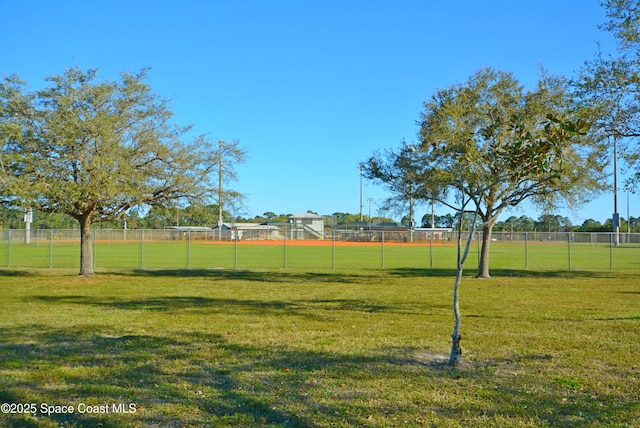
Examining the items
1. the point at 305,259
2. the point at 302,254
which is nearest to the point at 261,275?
the point at 305,259

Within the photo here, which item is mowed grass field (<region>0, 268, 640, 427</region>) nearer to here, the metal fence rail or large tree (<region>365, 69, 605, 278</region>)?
large tree (<region>365, 69, 605, 278</region>)

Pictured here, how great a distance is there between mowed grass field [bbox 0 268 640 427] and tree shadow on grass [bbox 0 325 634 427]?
0.03 meters

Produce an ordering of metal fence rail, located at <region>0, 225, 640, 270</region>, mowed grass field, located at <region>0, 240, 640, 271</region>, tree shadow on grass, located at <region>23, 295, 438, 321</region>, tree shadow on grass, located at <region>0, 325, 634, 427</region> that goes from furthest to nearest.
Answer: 1. metal fence rail, located at <region>0, 225, 640, 270</region>
2. mowed grass field, located at <region>0, 240, 640, 271</region>
3. tree shadow on grass, located at <region>23, 295, 438, 321</region>
4. tree shadow on grass, located at <region>0, 325, 634, 427</region>

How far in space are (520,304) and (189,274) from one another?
644 inches

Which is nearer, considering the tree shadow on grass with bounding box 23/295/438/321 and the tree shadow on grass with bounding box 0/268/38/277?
the tree shadow on grass with bounding box 23/295/438/321

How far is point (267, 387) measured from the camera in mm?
6828

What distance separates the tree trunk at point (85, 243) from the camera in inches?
901

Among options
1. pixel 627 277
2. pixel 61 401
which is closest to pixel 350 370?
pixel 61 401

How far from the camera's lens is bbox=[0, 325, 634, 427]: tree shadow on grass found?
5742 mm

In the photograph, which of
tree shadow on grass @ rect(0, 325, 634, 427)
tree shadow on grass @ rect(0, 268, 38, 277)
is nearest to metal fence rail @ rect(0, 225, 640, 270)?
tree shadow on grass @ rect(0, 268, 38, 277)

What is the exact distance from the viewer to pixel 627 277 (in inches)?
1005

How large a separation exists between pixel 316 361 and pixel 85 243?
59.7 ft

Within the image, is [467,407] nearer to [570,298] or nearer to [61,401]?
[61,401]

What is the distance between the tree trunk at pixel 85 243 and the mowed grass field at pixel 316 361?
6.03 metres
